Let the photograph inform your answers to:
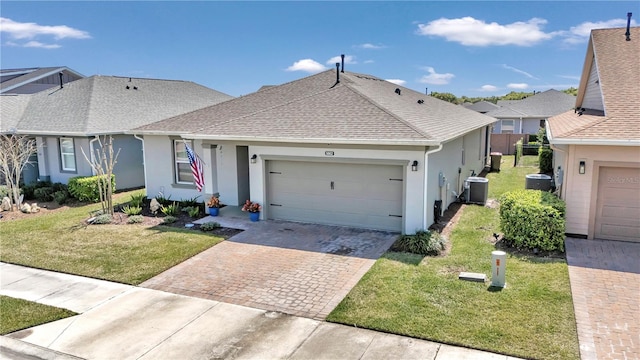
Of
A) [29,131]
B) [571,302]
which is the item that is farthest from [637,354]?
[29,131]

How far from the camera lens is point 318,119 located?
12789 mm

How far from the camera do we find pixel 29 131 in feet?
61.5

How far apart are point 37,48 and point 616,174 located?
3741 centimetres

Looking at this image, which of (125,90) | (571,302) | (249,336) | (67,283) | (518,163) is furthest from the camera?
(518,163)

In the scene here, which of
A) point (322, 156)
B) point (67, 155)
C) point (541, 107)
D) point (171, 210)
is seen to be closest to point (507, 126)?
point (541, 107)

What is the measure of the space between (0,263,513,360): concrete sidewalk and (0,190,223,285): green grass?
1378mm

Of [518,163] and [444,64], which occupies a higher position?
[444,64]

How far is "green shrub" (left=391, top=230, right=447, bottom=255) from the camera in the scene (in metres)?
10.0

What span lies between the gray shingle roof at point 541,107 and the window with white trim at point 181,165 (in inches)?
1179

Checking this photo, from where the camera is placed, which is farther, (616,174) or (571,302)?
(616,174)

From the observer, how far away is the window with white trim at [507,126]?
3847 centimetres

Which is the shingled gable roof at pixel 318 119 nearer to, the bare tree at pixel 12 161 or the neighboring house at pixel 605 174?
the neighboring house at pixel 605 174

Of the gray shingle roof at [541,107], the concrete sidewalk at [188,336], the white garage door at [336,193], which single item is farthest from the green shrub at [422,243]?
the gray shingle roof at [541,107]

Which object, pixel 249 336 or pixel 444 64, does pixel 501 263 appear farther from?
pixel 444 64
